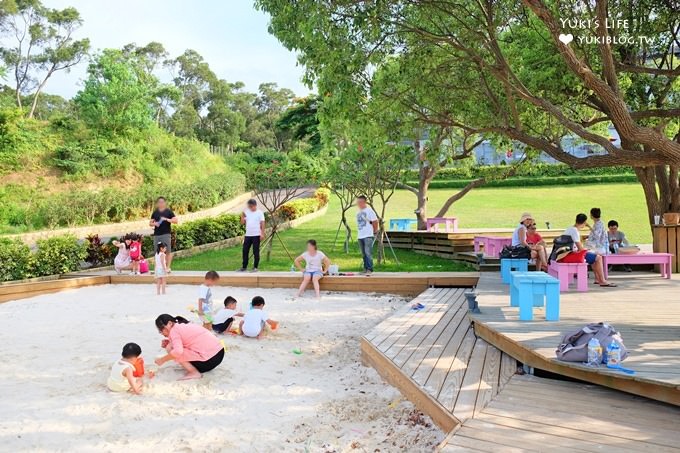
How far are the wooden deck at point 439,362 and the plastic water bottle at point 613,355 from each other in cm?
92

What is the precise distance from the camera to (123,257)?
13.2 metres

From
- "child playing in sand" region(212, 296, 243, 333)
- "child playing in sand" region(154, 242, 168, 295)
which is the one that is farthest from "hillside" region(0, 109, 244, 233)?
"child playing in sand" region(212, 296, 243, 333)

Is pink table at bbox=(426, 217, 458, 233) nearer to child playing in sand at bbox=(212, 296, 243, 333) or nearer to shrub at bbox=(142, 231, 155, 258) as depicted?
shrub at bbox=(142, 231, 155, 258)

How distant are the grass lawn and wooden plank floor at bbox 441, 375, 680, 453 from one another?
8.44 metres

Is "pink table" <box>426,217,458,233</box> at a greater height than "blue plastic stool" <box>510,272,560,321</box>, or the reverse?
"pink table" <box>426,217,458,233</box>

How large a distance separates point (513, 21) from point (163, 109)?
48455 millimetres

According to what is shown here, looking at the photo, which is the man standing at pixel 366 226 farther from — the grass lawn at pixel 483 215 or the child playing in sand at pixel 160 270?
the child playing in sand at pixel 160 270

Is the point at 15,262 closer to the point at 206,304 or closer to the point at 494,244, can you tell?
the point at 206,304

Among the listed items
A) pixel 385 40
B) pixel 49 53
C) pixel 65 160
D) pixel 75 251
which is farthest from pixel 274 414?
pixel 49 53

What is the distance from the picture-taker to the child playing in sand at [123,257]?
1306cm

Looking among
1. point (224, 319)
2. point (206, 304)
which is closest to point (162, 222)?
point (206, 304)

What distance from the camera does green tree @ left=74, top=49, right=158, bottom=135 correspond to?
90.8ft

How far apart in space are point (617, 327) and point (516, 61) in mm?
7443

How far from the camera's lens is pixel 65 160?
24.1 meters
